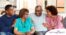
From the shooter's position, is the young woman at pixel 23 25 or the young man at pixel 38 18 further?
the young man at pixel 38 18

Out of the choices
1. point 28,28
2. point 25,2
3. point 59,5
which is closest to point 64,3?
point 59,5

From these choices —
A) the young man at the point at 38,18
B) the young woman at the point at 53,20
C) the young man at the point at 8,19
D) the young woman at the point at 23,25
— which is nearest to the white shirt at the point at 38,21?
the young man at the point at 38,18

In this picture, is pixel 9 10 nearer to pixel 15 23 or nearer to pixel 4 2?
pixel 15 23

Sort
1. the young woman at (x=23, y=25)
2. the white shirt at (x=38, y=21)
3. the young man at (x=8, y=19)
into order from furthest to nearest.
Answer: the white shirt at (x=38, y=21), the young man at (x=8, y=19), the young woman at (x=23, y=25)

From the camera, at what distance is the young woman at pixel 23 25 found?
4848 mm

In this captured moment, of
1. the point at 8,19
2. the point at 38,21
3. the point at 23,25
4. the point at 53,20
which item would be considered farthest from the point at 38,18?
the point at 8,19

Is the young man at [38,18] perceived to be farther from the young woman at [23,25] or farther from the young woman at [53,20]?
the young woman at [23,25]

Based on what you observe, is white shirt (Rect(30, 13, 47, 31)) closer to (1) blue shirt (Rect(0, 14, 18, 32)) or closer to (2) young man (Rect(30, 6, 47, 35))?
(2) young man (Rect(30, 6, 47, 35))

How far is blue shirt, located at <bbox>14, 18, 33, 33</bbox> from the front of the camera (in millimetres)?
4891

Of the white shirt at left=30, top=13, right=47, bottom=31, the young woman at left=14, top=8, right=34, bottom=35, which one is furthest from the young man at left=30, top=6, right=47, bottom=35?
the young woman at left=14, top=8, right=34, bottom=35

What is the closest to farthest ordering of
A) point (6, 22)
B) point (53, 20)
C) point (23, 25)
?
point (23, 25) < point (6, 22) < point (53, 20)

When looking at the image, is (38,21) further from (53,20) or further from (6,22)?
(6,22)

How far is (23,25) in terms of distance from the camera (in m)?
4.96

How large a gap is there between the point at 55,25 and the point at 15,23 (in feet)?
3.18
